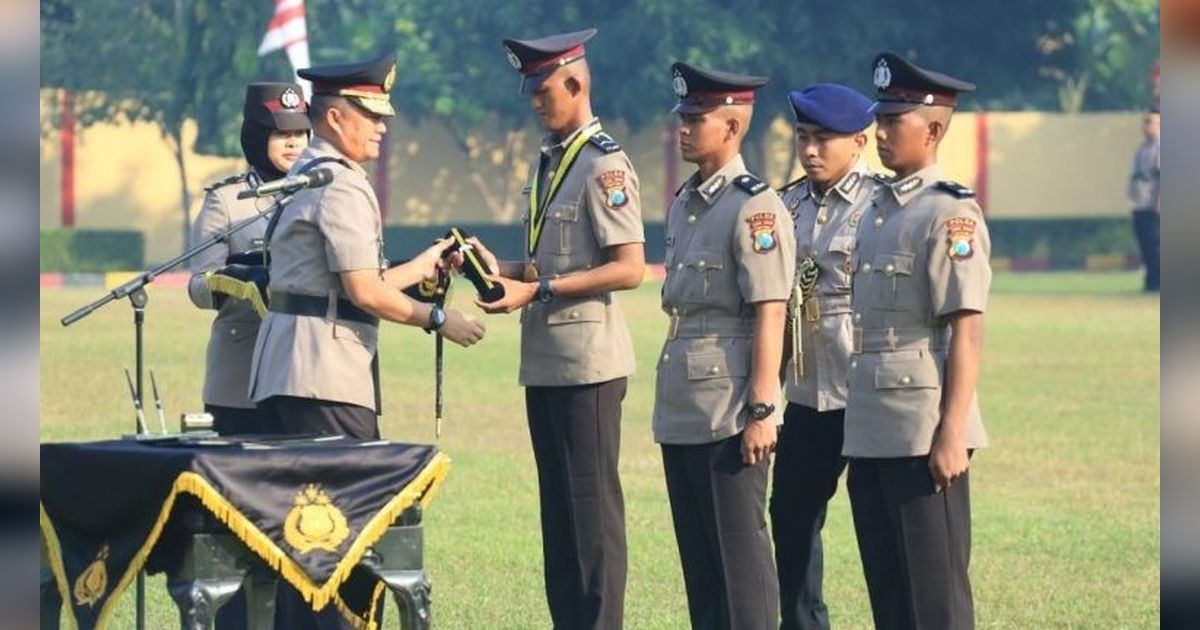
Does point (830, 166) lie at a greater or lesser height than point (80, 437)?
greater

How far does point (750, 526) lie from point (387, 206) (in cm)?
4986

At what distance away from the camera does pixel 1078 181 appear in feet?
181

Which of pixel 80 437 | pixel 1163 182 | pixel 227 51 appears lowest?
pixel 80 437

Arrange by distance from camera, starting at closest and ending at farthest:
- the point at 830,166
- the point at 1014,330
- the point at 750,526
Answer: the point at 750,526, the point at 830,166, the point at 1014,330

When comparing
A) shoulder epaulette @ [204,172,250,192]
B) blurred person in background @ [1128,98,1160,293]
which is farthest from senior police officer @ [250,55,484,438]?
blurred person in background @ [1128,98,1160,293]

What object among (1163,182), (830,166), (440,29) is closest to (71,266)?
(440,29)

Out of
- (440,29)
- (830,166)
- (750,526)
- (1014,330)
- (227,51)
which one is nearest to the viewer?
(750,526)

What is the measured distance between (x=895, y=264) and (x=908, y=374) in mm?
297

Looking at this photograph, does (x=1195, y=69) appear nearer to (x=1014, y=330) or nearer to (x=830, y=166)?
(x=830, y=166)

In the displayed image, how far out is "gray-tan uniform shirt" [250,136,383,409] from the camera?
649 centimetres

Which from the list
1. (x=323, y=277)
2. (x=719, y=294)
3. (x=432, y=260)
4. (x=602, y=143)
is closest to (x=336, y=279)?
(x=323, y=277)

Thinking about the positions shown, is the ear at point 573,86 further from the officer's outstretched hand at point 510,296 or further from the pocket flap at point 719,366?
the pocket flap at point 719,366

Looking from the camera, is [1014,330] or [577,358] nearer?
[577,358]

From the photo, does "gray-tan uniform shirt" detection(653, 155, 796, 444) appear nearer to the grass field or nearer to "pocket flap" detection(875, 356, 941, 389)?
"pocket flap" detection(875, 356, 941, 389)
